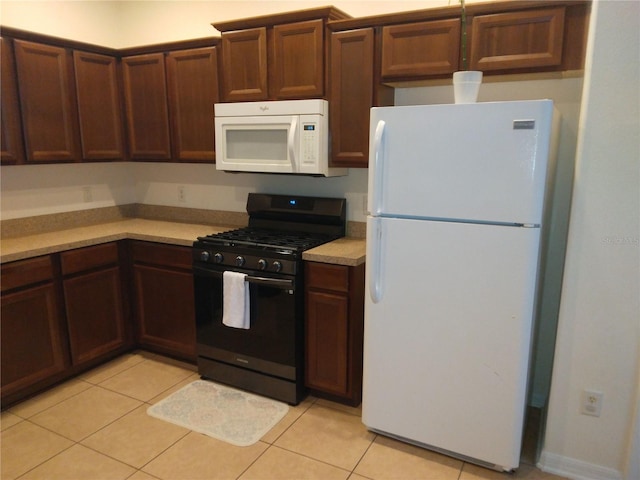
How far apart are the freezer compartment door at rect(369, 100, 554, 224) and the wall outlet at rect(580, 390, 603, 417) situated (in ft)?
2.79

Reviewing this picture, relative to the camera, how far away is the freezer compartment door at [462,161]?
5.93 ft

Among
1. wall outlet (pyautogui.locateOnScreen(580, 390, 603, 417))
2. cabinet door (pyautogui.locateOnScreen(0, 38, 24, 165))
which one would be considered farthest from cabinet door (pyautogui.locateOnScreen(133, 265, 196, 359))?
wall outlet (pyautogui.locateOnScreen(580, 390, 603, 417))

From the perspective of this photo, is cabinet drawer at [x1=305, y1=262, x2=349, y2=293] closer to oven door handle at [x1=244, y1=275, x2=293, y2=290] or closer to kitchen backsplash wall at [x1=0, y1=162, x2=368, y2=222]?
oven door handle at [x1=244, y1=275, x2=293, y2=290]

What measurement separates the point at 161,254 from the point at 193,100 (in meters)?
1.07

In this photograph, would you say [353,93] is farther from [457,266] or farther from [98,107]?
[98,107]

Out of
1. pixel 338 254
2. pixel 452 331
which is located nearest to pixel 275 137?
pixel 338 254

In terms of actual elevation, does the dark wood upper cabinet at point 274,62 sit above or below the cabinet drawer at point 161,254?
above

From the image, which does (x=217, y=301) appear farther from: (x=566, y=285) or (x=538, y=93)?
(x=538, y=93)

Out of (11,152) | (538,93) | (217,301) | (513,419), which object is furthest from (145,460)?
(538,93)

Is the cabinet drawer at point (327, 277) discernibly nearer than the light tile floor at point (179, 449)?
No

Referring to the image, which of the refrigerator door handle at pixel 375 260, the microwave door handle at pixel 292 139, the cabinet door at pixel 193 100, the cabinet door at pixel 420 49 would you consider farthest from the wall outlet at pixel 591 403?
the cabinet door at pixel 193 100

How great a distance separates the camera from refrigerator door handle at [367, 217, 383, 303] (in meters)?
2.13

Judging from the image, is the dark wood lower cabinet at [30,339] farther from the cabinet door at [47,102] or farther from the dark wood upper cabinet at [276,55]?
the dark wood upper cabinet at [276,55]

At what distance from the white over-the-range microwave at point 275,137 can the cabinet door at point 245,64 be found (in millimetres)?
87
